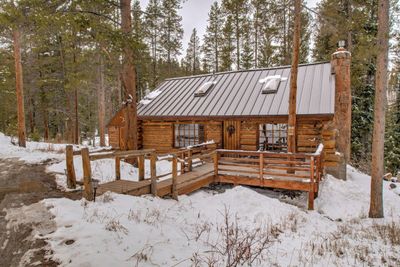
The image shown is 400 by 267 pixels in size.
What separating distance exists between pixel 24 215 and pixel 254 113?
11.1m

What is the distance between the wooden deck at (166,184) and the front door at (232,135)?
118 inches

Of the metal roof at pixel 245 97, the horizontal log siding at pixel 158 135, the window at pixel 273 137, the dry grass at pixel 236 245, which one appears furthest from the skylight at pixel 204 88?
the dry grass at pixel 236 245

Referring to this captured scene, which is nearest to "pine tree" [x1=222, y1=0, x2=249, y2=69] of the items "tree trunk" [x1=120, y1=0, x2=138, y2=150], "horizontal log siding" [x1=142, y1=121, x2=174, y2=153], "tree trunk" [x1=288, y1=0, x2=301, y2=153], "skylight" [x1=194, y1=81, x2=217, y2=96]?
"skylight" [x1=194, y1=81, x2=217, y2=96]

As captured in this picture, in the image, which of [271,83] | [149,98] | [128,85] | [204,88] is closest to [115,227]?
[128,85]

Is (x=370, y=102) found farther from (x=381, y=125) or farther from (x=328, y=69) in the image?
(x=381, y=125)

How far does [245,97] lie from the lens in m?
15.6

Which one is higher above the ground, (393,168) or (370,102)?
(370,102)

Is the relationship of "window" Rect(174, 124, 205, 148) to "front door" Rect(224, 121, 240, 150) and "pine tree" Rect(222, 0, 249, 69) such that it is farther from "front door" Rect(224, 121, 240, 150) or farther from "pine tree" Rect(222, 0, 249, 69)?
"pine tree" Rect(222, 0, 249, 69)

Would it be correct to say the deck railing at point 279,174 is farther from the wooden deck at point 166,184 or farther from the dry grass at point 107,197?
the dry grass at point 107,197

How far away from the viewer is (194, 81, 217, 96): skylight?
17.2m

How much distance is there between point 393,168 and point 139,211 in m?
24.1

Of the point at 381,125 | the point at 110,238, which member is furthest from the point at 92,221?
the point at 381,125

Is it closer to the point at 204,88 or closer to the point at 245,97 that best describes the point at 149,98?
the point at 204,88

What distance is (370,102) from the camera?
20438mm
